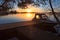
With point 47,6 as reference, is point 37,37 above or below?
below

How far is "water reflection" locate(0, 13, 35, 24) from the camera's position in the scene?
2235mm

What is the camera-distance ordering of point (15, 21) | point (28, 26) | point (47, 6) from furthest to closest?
point (15, 21)
point (28, 26)
point (47, 6)

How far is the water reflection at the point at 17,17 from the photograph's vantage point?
2235 mm

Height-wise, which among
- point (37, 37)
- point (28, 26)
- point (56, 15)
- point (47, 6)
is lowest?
point (37, 37)

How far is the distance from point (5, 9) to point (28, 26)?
0.41 meters

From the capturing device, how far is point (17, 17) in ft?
7.53

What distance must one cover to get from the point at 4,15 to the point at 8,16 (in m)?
0.06

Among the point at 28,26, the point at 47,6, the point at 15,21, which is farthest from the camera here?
the point at 15,21

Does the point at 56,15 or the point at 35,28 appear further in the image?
the point at 35,28

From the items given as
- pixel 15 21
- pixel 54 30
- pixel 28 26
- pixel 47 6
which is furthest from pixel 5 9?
pixel 54 30

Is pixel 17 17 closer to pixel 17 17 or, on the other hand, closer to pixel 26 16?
pixel 17 17

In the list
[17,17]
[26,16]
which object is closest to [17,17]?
[17,17]

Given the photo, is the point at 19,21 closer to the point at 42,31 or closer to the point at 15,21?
the point at 15,21

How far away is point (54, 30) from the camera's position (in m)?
2.21
